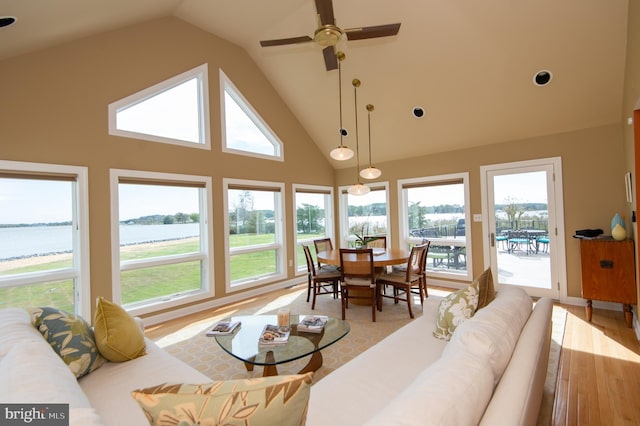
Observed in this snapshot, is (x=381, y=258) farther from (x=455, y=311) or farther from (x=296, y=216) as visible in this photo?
(x=296, y=216)

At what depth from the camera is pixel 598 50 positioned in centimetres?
310

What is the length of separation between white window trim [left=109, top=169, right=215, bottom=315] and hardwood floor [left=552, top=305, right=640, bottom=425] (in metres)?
4.11

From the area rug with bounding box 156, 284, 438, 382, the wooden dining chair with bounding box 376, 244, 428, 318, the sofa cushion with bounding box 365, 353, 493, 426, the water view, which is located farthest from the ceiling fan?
the water view

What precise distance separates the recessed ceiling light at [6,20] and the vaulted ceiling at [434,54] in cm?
7

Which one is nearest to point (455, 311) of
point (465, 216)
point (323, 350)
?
point (323, 350)

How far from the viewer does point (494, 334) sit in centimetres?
135

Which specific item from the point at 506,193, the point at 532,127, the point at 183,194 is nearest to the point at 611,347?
the point at 506,193

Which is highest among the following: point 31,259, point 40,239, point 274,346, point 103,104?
point 103,104

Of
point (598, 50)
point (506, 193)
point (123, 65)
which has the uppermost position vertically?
point (123, 65)

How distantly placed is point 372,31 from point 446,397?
9.08ft

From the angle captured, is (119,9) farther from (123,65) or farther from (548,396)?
(548,396)

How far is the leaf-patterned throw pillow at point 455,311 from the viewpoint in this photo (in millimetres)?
1969

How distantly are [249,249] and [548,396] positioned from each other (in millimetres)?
4136

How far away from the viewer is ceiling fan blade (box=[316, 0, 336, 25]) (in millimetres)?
2188
